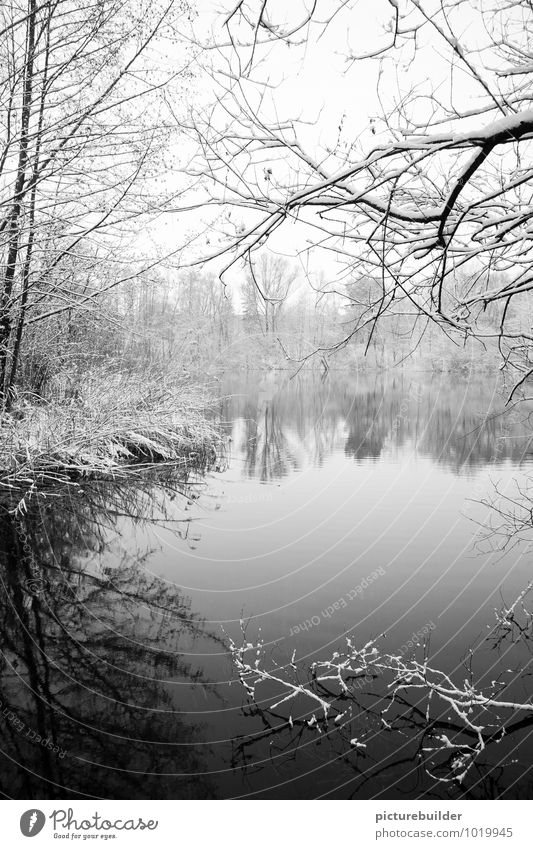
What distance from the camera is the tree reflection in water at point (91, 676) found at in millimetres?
3824

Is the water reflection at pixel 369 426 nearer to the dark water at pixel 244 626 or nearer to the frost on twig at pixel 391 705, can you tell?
the dark water at pixel 244 626

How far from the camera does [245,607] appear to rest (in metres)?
6.38

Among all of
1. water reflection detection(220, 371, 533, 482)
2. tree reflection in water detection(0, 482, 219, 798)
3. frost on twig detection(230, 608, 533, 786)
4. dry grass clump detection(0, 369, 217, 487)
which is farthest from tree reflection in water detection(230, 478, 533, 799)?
dry grass clump detection(0, 369, 217, 487)

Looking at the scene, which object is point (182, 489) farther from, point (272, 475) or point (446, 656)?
point (446, 656)

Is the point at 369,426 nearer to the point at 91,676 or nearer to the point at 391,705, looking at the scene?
the point at 391,705

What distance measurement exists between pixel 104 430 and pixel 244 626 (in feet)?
23.0

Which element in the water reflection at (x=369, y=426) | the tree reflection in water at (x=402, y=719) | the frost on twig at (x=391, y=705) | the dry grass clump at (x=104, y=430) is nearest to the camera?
the tree reflection in water at (x=402, y=719)

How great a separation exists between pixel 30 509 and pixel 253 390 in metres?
27.0

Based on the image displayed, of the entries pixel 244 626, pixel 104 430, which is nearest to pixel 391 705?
pixel 244 626

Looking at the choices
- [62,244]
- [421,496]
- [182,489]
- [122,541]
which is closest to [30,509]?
[122,541]

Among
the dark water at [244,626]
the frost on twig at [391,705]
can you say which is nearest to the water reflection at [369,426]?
the dark water at [244,626]

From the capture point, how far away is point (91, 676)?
4.93m

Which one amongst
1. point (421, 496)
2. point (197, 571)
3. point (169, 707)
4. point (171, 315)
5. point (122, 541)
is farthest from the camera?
point (171, 315)

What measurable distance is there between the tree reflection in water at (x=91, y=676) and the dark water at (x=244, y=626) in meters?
0.02
